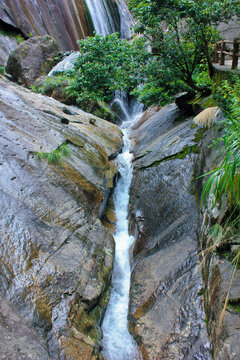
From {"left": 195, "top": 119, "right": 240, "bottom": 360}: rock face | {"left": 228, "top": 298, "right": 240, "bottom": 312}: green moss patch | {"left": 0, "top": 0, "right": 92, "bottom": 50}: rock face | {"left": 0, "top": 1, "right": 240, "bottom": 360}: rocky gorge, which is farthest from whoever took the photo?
{"left": 0, "top": 0, "right": 92, "bottom": 50}: rock face

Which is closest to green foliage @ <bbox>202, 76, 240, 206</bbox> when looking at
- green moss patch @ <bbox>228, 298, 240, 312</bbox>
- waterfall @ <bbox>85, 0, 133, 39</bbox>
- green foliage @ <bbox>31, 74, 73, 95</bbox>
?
green moss patch @ <bbox>228, 298, 240, 312</bbox>

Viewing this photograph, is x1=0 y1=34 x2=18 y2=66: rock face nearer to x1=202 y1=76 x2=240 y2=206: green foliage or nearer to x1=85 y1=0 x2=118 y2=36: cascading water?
x1=85 y1=0 x2=118 y2=36: cascading water

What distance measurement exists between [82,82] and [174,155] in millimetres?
5987

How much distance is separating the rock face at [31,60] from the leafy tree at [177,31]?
344 inches

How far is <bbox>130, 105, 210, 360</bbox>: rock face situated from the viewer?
3.60 m

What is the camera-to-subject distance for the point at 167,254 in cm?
479

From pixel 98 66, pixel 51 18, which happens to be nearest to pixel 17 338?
pixel 98 66

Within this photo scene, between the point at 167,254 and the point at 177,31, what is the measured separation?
663 cm

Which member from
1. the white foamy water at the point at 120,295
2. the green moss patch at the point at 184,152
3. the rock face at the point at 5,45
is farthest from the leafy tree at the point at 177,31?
the rock face at the point at 5,45

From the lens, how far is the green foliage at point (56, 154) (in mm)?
5480

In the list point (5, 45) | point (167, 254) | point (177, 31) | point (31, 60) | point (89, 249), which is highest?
point (5, 45)

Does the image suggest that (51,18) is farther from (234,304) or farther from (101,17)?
(234,304)

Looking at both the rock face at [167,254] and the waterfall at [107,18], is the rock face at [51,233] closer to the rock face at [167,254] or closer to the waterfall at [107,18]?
the rock face at [167,254]

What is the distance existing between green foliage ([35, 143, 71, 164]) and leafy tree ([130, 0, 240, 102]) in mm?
3820
